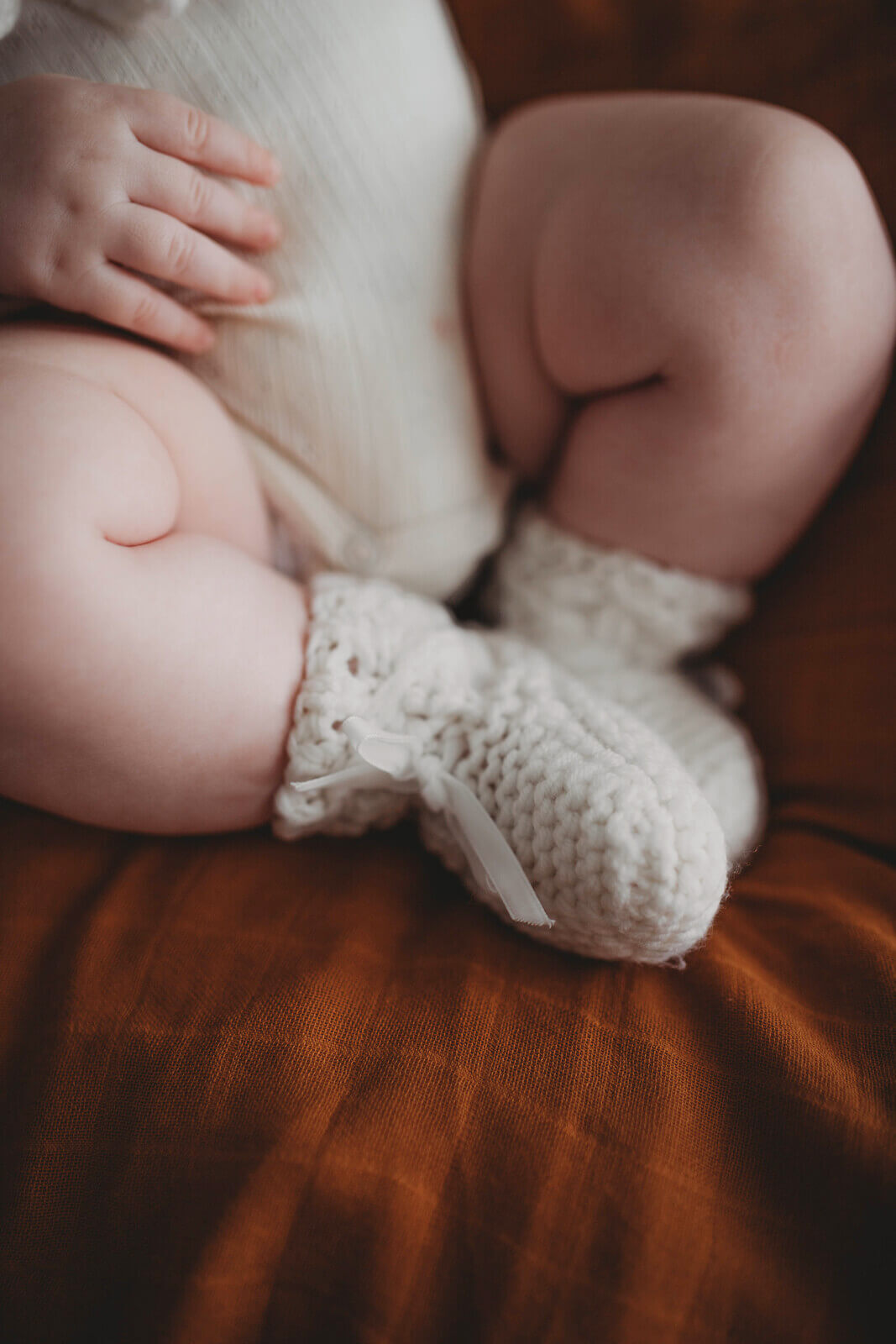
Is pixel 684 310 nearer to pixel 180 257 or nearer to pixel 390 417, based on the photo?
pixel 390 417

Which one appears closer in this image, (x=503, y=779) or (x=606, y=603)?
(x=503, y=779)

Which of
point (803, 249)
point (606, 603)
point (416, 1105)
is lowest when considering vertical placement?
point (416, 1105)

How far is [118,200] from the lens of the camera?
0.51 m

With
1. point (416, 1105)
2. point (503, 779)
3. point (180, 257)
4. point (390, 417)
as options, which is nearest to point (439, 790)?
point (503, 779)

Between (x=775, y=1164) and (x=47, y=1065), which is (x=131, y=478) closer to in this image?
(x=47, y=1065)

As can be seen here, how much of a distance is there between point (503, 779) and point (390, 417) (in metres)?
0.29

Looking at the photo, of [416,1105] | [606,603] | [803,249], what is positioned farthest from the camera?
[606,603]

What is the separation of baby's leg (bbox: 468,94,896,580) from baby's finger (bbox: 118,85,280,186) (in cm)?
18

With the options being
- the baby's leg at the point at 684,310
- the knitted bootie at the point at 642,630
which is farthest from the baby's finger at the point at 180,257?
the knitted bootie at the point at 642,630

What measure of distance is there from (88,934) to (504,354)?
0.52 metres

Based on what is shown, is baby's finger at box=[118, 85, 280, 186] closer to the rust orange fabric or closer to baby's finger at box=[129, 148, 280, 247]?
baby's finger at box=[129, 148, 280, 247]

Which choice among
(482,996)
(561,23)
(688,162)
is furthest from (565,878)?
(561,23)

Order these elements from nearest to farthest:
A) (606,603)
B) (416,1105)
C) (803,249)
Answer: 1. (416,1105)
2. (803,249)
3. (606,603)

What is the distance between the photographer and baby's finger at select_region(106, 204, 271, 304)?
0.52m
